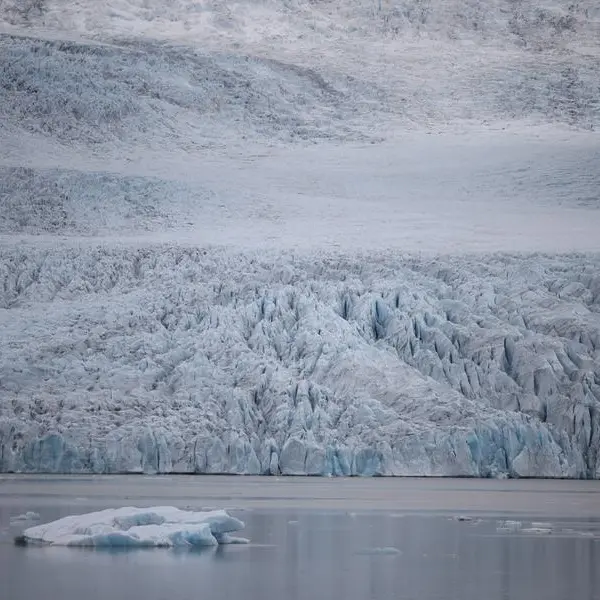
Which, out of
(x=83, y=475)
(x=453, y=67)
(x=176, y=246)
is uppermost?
(x=453, y=67)

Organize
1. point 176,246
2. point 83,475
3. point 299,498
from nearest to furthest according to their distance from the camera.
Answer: point 299,498
point 83,475
point 176,246

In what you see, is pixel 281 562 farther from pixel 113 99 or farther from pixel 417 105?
pixel 417 105

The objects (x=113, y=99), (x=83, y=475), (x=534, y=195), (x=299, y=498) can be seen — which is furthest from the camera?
(x=113, y=99)

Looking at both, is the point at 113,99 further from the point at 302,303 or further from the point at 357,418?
the point at 357,418

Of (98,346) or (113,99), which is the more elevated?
(113,99)

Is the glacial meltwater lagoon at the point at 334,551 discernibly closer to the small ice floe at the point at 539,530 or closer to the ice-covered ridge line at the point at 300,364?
the small ice floe at the point at 539,530

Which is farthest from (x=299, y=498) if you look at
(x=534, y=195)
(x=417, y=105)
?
(x=417, y=105)

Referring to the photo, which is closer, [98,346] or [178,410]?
[178,410]

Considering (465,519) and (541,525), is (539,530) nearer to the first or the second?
(541,525)

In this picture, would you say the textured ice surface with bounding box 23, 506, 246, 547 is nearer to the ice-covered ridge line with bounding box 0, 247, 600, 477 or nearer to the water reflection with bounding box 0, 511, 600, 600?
the water reflection with bounding box 0, 511, 600, 600
